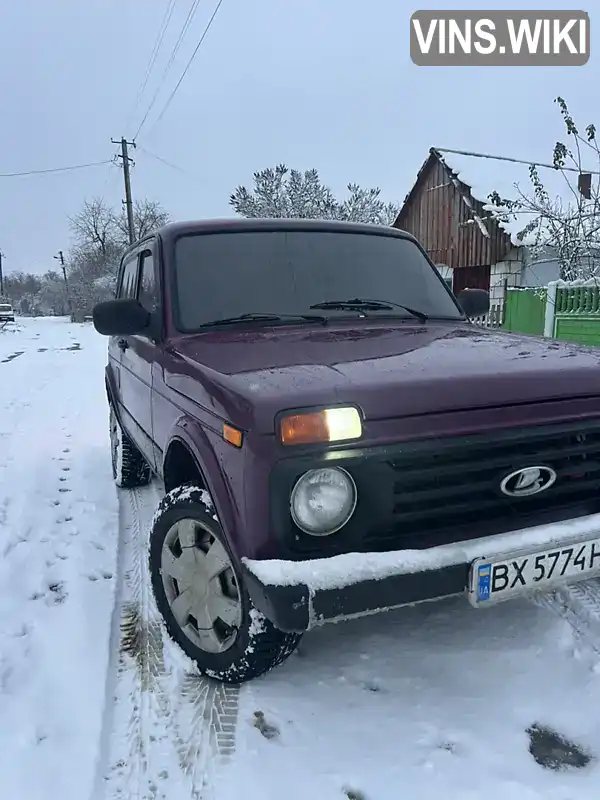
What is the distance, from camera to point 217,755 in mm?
2045

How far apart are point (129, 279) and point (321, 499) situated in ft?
10.2

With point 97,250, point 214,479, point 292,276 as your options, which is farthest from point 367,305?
point 97,250

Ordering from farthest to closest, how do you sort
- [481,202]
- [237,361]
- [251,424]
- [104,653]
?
1. [481,202]
2. [104,653]
3. [237,361]
4. [251,424]

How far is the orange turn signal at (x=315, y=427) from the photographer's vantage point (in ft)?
5.95

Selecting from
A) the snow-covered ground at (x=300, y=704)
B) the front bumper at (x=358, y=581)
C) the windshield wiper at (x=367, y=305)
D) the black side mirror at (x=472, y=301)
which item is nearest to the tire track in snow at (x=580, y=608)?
the snow-covered ground at (x=300, y=704)

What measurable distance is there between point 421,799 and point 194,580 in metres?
1.08

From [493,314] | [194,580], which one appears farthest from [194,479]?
[493,314]

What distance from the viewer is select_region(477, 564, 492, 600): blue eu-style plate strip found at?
1.97m

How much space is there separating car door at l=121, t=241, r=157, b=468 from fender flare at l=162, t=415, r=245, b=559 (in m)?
0.90

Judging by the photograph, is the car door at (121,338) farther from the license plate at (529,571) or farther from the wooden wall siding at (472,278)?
the wooden wall siding at (472,278)

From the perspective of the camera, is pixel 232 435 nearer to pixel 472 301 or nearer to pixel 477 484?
pixel 477 484

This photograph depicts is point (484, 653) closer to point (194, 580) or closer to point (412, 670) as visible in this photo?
point (412, 670)

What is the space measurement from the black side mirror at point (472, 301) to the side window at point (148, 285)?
5.84 feet

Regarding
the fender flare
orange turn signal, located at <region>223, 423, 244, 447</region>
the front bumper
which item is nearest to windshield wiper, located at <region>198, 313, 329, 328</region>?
the fender flare
